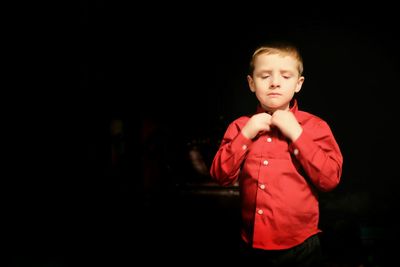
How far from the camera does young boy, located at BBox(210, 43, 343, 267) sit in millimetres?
1625

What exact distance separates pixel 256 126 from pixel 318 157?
31cm

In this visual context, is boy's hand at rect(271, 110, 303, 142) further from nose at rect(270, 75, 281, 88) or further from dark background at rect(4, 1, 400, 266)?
dark background at rect(4, 1, 400, 266)

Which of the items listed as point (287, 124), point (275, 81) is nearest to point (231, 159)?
point (287, 124)

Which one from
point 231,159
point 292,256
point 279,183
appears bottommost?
point 292,256

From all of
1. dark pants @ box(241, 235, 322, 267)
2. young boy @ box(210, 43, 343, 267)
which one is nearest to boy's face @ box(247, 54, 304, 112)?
young boy @ box(210, 43, 343, 267)

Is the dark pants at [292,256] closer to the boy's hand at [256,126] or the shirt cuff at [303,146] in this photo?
the shirt cuff at [303,146]

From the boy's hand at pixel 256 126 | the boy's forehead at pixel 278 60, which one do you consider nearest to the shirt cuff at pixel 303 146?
the boy's hand at pixel 256 126

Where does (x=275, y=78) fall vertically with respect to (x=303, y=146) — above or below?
above

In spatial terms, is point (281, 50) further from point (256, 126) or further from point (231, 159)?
point (231, 159)

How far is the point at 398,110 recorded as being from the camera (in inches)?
121

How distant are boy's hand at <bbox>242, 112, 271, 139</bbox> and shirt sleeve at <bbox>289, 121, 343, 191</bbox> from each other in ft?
0.49

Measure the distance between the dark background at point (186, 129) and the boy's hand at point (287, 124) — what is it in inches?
62.5

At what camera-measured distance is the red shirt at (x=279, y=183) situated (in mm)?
1625

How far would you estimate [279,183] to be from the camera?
163 cm
